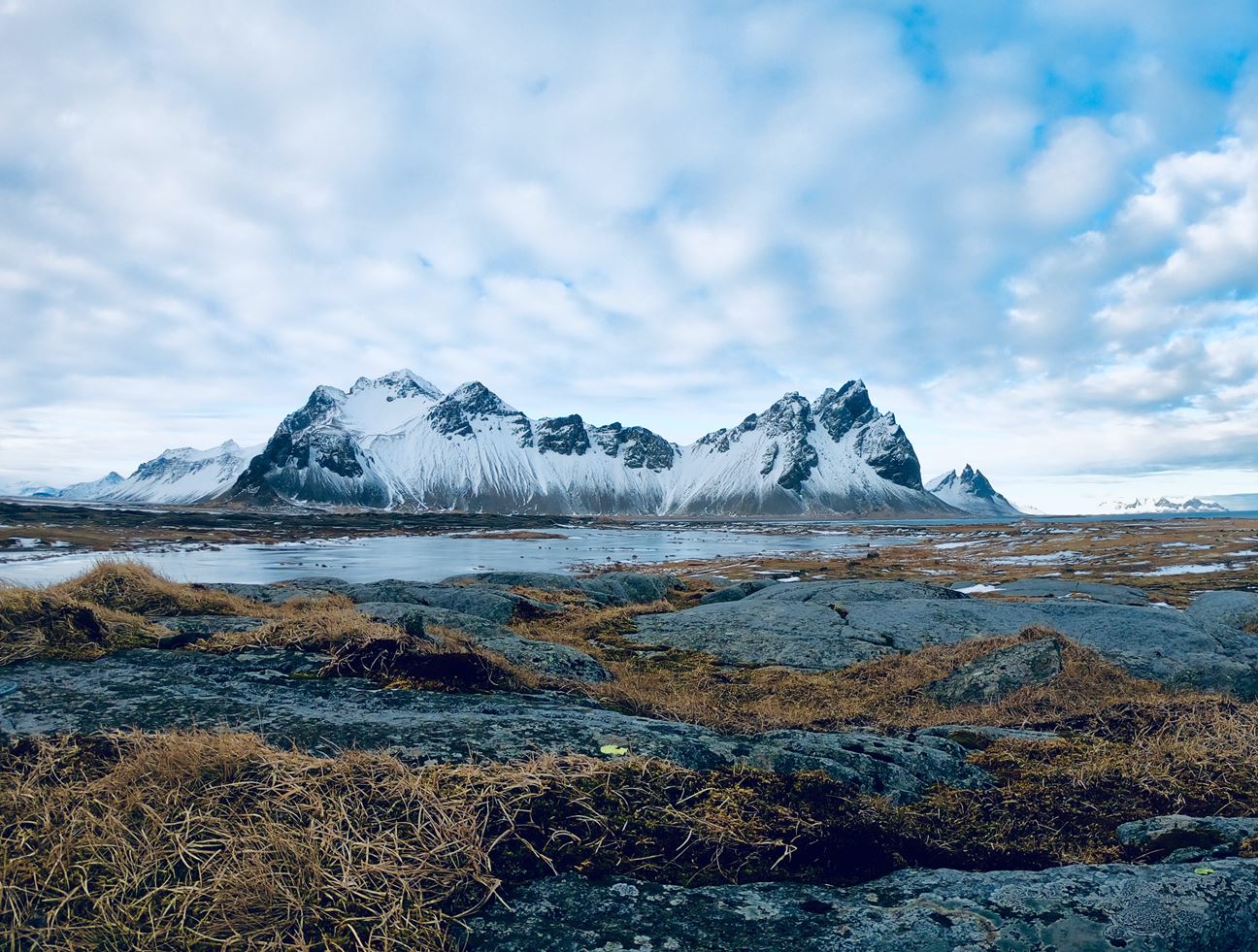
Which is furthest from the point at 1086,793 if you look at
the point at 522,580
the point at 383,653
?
the point at 522,580

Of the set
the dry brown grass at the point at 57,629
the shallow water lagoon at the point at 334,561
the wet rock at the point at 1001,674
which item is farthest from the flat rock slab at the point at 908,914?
the shallow water lagoon at the point at 334,561

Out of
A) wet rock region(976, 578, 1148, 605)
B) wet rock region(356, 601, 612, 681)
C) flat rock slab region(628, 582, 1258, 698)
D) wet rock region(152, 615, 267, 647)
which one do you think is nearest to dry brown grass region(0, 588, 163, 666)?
wet rock region(152, 615, 267, 647)

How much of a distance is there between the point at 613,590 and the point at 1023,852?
865 inches

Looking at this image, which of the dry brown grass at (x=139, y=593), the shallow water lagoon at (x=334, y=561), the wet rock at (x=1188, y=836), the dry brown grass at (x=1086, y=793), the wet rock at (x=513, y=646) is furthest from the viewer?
the shallow water lagoon at (x=334, y=561)

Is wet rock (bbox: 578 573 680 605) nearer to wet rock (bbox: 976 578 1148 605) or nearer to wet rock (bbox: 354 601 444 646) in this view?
wet rock (bbox: 354 601 444 646)

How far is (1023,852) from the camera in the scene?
343cm

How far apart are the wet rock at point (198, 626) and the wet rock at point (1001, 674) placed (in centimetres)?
1001

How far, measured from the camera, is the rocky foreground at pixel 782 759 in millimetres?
2682

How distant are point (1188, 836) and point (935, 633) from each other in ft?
36.1

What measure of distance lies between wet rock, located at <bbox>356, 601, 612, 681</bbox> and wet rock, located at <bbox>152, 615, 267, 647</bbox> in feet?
5.89

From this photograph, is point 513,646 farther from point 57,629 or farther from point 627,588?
point 627,588

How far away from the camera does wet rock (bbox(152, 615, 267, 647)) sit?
7047mm

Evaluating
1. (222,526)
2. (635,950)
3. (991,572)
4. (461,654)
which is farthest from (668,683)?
(222,526)

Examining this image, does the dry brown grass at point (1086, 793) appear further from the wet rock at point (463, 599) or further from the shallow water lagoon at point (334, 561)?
the shallow water lagoon at point (334, 561)
